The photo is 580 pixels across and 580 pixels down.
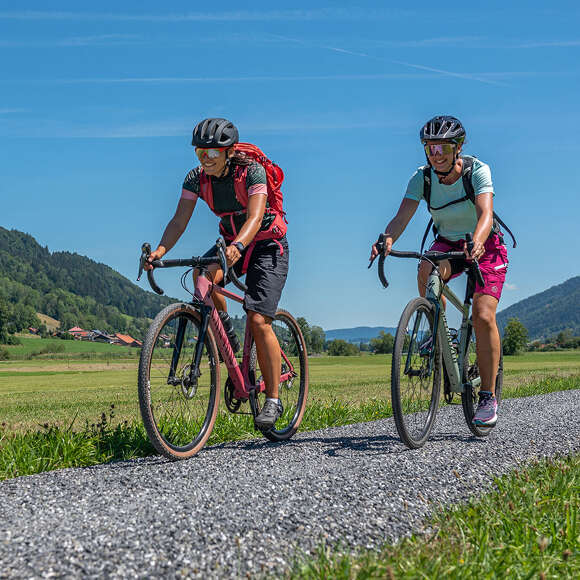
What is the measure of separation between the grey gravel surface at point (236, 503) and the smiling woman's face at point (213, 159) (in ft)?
7.01

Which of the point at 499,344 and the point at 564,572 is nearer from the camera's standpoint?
the point at 564,572

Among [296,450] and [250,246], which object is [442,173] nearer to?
[250,246]

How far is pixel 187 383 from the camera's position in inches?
207

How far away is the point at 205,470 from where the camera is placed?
457 cm

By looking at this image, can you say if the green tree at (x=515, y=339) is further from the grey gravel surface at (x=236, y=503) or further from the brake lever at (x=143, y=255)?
the brake lever at (x=143, y=255)

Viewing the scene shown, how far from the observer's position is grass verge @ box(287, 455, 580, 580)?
2.72 metres

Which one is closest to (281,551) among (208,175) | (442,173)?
(208,175)

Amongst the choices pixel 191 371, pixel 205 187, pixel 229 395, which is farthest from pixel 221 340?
pixel 205 187

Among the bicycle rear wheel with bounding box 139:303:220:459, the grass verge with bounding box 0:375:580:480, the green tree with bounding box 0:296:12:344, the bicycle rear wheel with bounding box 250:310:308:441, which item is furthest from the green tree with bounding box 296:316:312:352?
the green tree with bounding box 0:296:12:344

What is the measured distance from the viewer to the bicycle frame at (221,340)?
17.6 feet

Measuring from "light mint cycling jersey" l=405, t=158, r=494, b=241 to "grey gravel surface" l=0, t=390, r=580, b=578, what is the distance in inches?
71.2

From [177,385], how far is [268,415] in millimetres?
832

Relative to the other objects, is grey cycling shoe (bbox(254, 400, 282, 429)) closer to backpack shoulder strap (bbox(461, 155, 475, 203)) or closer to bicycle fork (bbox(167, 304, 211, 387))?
bicycle fork (bbox(167, 304, 211, 387))

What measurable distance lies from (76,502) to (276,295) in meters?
2.45
